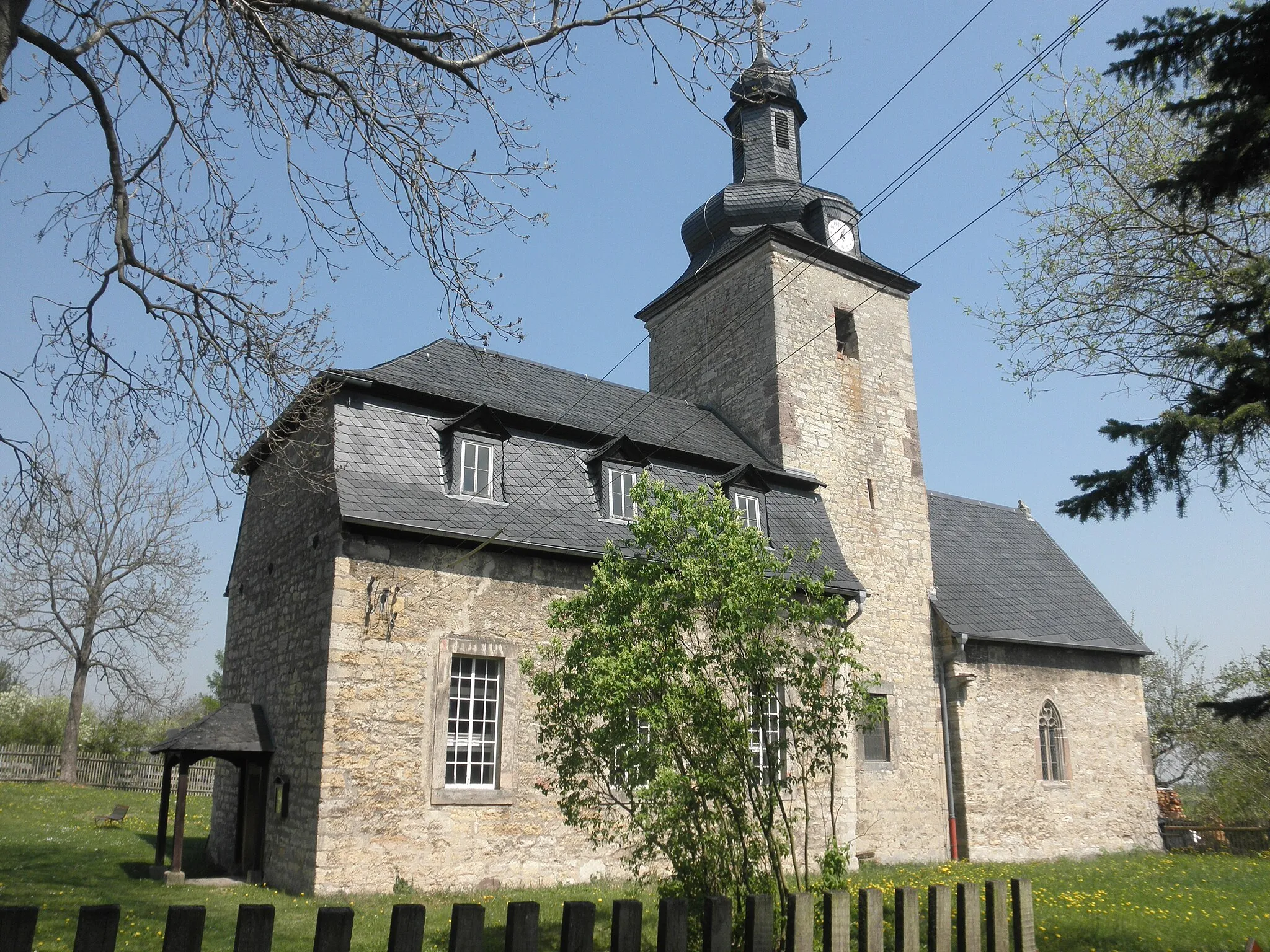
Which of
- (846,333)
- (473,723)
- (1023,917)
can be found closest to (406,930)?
(1023,917)

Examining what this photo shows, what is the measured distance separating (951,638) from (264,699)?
1198 centimetres

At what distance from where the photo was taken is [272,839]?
454 inches

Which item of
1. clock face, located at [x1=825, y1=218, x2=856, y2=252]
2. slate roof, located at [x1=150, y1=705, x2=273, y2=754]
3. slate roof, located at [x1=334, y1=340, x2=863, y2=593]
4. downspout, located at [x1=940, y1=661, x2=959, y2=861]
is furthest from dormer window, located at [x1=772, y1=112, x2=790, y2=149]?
slate roof, located at [x1=150, y1=705, x2=273, y2=754]

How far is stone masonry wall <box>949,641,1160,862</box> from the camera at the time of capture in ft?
56.8

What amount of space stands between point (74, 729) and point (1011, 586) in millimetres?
25941

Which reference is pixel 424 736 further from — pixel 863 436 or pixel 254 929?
pixel 863 436

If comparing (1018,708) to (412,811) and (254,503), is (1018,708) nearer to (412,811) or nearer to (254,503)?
(412,811)

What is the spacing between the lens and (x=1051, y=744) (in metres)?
18.9

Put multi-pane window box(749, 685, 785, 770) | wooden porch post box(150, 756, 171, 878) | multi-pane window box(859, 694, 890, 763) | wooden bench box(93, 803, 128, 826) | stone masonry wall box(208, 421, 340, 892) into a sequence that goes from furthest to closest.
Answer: wooden bench box(93, 803, 128, 826)
multi-pane window box(859, 694, 890, 763)
wooden porch post box(150, 756, 171, 878)
stone masonry wall box(208, 421, 340, 892)
multi-pane window box(749, 685, 785, 770)

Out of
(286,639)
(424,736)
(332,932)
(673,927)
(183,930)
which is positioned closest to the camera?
(183,930)

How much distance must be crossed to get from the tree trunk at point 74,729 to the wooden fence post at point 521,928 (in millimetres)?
29283

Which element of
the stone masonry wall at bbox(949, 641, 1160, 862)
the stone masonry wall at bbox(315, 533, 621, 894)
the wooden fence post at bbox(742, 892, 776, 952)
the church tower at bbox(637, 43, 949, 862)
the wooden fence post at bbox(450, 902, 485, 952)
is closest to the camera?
the wooden fence post at bbox(450, 902, 485, 952)

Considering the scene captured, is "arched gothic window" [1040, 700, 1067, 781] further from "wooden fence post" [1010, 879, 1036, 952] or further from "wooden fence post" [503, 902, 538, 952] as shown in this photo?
"wooden fence post" [503, 902, 538, 952]

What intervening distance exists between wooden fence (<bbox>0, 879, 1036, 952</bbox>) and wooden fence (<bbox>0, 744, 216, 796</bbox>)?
88.3ft
